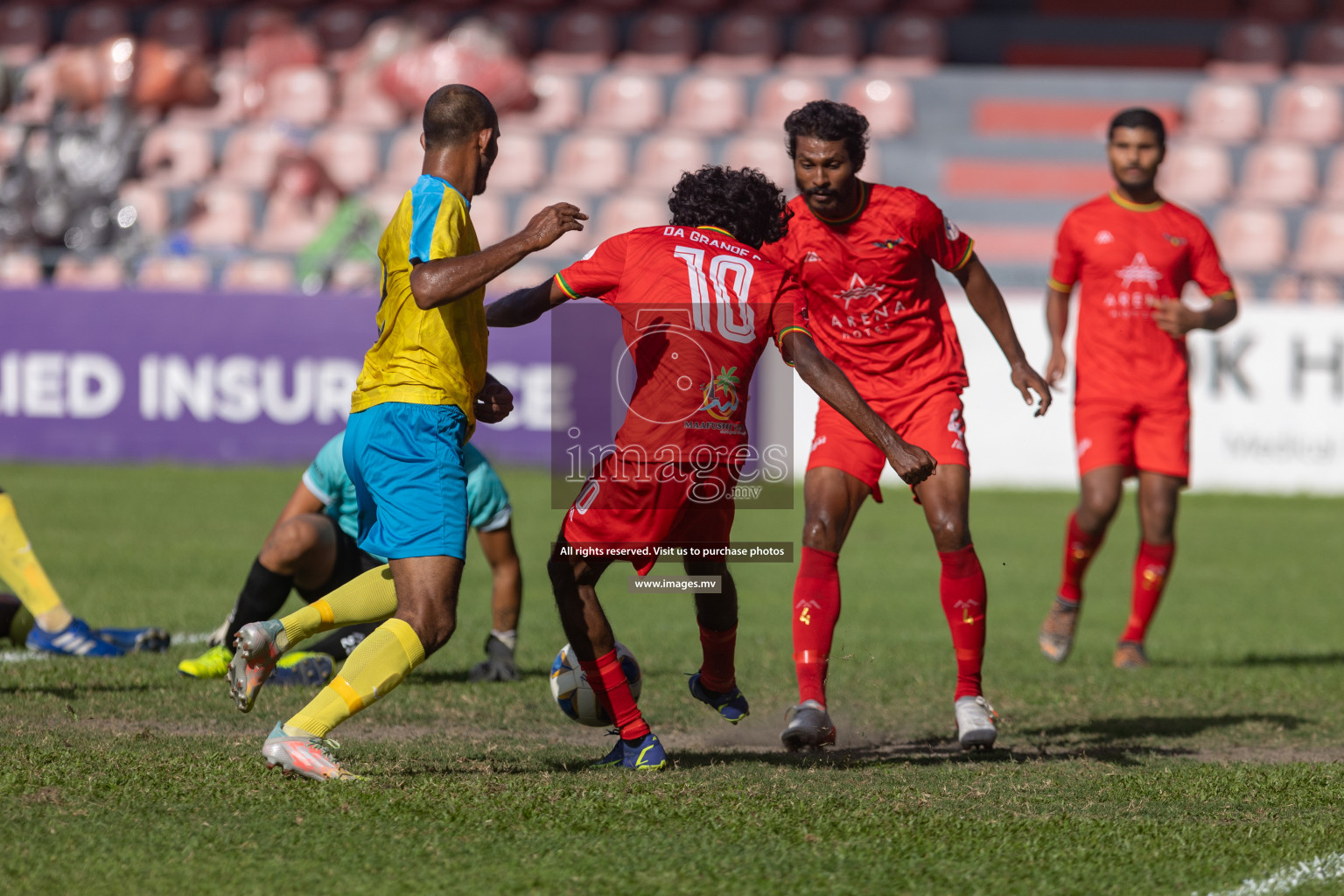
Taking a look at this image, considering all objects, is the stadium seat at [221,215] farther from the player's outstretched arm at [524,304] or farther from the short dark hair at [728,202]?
the short dark hair at [728,202]

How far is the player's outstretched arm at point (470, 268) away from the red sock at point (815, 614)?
181cm

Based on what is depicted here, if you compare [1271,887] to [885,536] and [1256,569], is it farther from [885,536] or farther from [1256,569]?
[885,536]

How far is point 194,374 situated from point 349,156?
6.06 m

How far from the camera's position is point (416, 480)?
482 cm

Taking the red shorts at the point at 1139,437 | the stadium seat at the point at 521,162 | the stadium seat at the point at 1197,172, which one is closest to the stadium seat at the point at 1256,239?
the stadium seat at the point at 1197,172

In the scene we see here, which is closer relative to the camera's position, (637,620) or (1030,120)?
(637,620)

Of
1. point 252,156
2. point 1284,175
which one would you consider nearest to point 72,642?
point 252,156

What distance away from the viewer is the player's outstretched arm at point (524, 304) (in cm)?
521

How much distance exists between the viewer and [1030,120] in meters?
21.2

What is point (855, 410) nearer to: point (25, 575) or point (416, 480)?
point (416, 480)

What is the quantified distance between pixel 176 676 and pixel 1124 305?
16.5ft

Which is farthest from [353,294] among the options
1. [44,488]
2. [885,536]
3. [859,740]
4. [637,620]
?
[859,740]

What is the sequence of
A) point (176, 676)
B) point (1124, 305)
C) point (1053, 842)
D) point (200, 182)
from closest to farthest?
point (1053, 842), point (176, 676), point (1124, 305), point (200, 182)

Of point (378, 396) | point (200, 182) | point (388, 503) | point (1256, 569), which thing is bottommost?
point (1256, 569)
